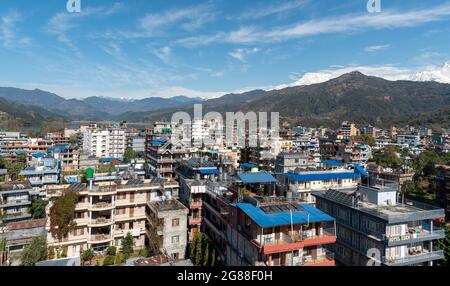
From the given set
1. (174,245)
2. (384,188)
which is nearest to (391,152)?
(384,188)

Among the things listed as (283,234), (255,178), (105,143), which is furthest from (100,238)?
(105,143)

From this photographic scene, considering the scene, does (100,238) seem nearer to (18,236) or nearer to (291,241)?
(18,236)

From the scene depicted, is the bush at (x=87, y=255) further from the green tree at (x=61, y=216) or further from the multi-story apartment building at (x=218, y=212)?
the multi-story apartment building at (x=218, y=212)

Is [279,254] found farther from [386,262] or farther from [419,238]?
[419,238]

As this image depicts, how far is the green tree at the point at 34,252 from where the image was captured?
1598 centimetres

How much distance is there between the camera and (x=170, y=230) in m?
19.3

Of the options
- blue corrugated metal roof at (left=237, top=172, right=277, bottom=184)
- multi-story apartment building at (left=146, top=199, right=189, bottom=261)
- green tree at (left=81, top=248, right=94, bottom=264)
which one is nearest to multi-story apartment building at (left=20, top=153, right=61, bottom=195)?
green tree at (left=81, top=248, right=94, bottom=264)

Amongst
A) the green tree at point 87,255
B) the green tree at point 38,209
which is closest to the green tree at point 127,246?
the green tree at point 87,255

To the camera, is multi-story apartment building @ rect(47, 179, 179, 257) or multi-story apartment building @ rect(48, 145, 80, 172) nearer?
multi-story apartment building @ rect(47, 179, 179, 257)

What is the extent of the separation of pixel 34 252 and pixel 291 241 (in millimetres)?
13764

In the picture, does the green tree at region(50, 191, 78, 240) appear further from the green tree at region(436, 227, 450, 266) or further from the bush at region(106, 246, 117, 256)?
the green tree at region(436, 227, 450, 266)

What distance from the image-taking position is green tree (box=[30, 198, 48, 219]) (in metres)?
27.0

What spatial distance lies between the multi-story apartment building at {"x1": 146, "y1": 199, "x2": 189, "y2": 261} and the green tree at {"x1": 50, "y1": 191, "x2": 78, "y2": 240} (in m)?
5.18

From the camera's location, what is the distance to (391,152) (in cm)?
6303
